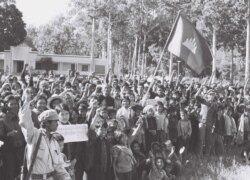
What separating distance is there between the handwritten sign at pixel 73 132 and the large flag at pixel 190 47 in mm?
3786

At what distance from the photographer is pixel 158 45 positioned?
4375 centimetres

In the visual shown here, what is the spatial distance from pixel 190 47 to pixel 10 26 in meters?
46.6

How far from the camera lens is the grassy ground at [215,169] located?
9719 millimetres

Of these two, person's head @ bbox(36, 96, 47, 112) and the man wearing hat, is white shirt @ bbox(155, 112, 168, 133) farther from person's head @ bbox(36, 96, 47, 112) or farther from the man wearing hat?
person's head @ bbox(36, 96, 47, 112)

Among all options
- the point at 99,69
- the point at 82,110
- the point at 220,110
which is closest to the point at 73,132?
the point at 82,110

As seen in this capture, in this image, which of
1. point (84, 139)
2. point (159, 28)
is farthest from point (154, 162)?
point (159, 28)

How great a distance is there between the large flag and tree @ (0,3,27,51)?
4590cm

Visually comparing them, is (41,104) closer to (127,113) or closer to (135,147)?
(135,147)

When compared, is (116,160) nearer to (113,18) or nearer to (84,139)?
(84,139)

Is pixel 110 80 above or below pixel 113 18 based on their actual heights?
below

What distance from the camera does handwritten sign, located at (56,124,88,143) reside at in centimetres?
658

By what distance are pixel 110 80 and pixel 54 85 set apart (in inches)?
125

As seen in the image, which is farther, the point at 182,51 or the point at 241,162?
the point at 241,162

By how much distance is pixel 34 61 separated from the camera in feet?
→ 164
